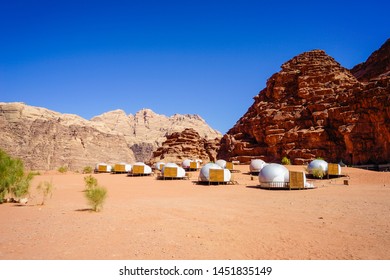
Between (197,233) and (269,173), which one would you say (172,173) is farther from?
(197,233)

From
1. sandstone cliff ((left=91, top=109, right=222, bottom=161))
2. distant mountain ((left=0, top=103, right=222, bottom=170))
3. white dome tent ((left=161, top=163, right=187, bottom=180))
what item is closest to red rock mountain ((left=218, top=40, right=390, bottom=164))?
white dome tent ((left=161, top=163, right=187, bottom=180))

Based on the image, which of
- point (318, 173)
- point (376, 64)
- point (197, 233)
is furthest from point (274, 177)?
point (376, 64)

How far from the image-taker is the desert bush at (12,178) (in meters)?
14.6

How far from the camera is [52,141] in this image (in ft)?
269

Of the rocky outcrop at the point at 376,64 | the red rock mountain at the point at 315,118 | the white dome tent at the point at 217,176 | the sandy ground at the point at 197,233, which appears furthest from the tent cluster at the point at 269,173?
the rocky outcrop at the point at 376,64

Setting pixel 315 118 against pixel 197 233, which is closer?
pixel 197 233

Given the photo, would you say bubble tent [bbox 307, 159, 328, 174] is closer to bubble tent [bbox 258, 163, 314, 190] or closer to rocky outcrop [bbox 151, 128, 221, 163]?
bubble tent [bbox 258, 163, 314, 190]

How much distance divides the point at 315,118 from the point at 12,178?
47.6 m

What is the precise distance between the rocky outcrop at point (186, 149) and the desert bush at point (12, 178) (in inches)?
1993

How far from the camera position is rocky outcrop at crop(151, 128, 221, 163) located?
229 feet

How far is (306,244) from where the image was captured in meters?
7.07

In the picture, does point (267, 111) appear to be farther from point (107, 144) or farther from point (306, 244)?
point (107, 144)

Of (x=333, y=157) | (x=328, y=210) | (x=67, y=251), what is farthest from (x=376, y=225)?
(x=333, y=157)

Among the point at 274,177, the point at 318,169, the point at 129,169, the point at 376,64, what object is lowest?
the point at 274,177
